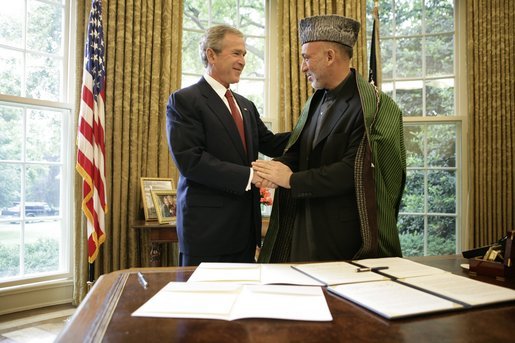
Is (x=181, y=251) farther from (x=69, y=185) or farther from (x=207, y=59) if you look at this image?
(x=69, y=185)

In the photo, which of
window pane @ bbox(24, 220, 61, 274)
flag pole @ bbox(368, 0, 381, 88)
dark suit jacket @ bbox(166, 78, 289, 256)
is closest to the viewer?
dark suit jacket @ bbox(166, 78, 289, 256)

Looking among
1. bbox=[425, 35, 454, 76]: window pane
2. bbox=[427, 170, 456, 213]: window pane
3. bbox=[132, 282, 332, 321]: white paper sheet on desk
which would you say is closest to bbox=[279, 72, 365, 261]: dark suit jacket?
bbox=[132, 282, 332, 321]: white paper sheet on desk

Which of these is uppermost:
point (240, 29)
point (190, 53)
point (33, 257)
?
point (240, 29)

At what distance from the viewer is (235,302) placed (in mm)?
815

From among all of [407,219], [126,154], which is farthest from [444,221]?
[126,154]

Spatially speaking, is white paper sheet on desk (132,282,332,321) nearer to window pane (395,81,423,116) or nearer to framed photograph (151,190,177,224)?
framed photograph (151,190,177,224)

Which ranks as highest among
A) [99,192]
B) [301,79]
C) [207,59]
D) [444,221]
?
[301,79]

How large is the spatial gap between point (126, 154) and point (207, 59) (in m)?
1.67

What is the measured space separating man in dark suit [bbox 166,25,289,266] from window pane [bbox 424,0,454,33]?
10.5 feet

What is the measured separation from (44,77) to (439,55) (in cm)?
386

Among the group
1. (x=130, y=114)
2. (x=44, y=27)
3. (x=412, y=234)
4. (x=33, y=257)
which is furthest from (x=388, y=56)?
(x=33, y=257)

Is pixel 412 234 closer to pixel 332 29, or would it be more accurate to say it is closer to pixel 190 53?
pixel 190 53

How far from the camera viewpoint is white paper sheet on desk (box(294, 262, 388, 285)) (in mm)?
1006

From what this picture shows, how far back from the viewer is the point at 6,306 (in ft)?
10.4
